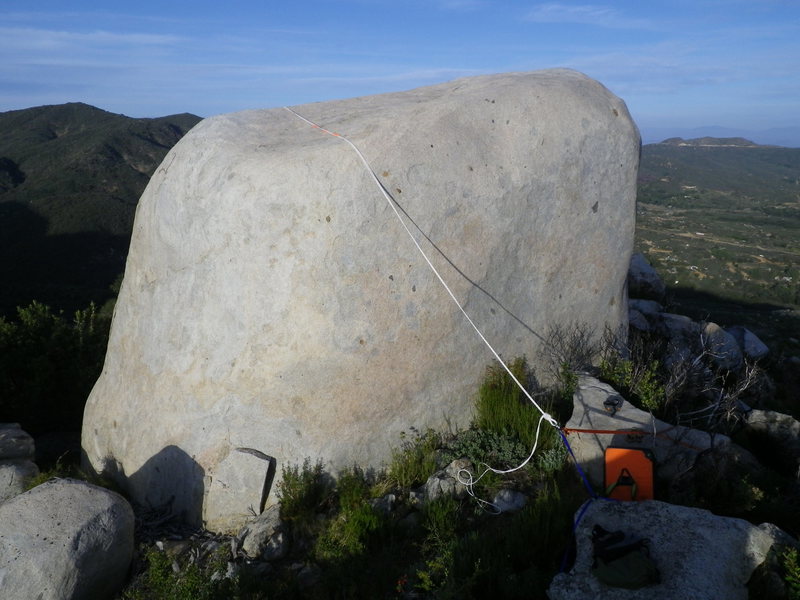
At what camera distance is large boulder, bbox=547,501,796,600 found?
3.47 m

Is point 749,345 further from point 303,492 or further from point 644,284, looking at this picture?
point 303,492

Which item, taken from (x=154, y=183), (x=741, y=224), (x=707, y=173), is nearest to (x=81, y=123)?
(x=741, y=224)

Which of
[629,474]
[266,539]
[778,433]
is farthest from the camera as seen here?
[778,433]

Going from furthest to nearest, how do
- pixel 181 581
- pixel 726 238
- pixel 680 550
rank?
pixel 726 238 → pixel 181 581 → pixel 680 550

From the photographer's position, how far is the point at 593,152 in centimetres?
641

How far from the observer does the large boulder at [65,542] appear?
165 inches

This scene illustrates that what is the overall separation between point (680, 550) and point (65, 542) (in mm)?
4336

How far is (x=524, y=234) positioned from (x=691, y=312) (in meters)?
15.4

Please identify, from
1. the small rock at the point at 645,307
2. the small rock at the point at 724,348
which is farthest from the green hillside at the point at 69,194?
the small rock at the point at 724,348

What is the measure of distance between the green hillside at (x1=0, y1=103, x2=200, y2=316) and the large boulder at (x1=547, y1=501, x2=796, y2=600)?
2701cm

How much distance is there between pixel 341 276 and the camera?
5.24 m

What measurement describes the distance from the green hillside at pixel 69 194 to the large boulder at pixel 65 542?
23.9m

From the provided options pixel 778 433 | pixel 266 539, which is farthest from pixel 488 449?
pixel 778 433

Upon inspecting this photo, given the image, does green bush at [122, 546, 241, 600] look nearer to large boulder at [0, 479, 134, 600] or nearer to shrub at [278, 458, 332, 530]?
large boulder at [0, 479, 134, 600]
